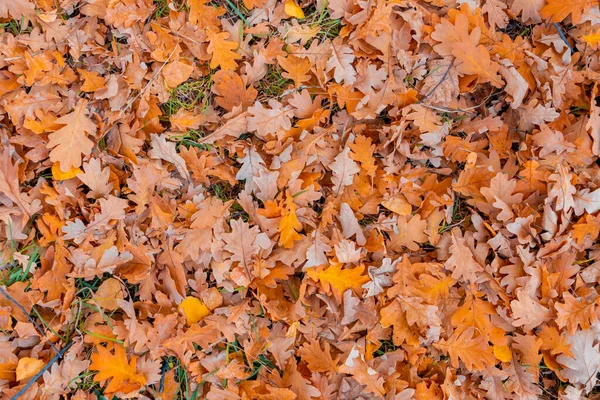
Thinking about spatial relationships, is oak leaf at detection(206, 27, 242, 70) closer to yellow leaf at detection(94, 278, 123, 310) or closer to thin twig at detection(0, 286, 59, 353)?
yellow leaf at detection(94, 278, 123, 310)

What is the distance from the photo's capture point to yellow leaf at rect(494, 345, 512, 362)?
A: 2027 mm

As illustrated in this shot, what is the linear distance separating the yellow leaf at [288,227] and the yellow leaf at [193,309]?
0.42 meters

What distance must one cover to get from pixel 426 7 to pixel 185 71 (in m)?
1.10

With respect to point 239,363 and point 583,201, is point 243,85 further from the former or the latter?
point 583,201

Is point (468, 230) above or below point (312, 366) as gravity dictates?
above

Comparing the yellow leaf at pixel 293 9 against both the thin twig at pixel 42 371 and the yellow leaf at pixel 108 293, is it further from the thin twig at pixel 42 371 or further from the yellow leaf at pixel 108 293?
the thin twig at pixel 42 371

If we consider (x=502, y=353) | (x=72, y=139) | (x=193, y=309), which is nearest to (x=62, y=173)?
(x=72, y=139)

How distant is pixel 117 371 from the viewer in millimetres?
1992

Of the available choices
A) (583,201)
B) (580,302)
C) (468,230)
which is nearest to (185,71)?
(468,230)

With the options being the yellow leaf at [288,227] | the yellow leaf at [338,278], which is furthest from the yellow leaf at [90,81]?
the yellow leaf at [338,278]

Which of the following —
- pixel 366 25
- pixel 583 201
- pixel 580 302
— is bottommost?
pixel 580 302

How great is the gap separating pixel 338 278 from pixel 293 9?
1.21m

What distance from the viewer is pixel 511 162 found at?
215 centimetres

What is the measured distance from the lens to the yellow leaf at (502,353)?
2027mm
